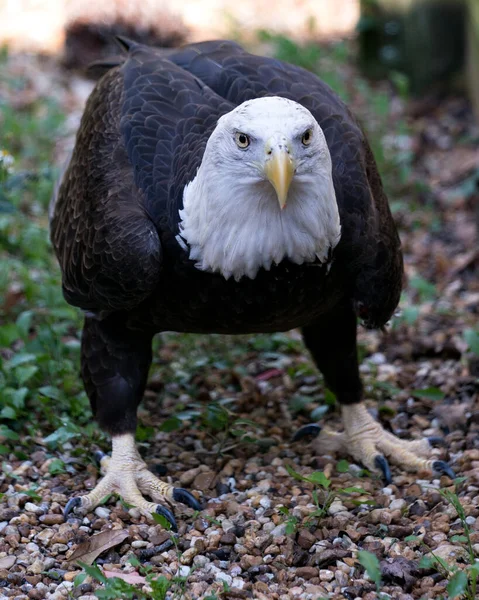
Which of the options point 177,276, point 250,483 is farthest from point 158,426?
point 177,276

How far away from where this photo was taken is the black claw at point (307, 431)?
15.4 ft

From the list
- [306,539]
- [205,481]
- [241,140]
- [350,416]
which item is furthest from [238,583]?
[241,140]

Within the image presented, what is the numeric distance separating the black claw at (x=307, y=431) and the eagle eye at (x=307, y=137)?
1.73 meters

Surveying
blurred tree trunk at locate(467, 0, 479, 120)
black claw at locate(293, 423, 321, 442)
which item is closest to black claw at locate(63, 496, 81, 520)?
black claw at locate(293, 423, 321, 442)

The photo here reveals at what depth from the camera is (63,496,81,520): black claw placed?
4.02 m

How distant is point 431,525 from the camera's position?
3791mm

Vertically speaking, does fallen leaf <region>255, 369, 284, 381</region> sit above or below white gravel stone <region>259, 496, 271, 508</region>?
above

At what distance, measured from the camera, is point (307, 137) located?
3.41 meters

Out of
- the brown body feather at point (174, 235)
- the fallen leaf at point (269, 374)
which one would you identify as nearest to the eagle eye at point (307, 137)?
the brown body feather at point (174, 235)

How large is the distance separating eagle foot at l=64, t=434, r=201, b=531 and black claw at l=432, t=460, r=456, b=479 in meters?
1.06

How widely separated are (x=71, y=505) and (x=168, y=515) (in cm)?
41

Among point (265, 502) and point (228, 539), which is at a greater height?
point (265, 502)

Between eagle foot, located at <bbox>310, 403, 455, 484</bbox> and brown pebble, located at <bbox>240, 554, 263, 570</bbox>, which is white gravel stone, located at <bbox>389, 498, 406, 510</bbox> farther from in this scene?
brown pebble, located at <bbox>240, 554, 263, 570</bbox>

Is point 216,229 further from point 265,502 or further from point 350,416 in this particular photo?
point 350,416
